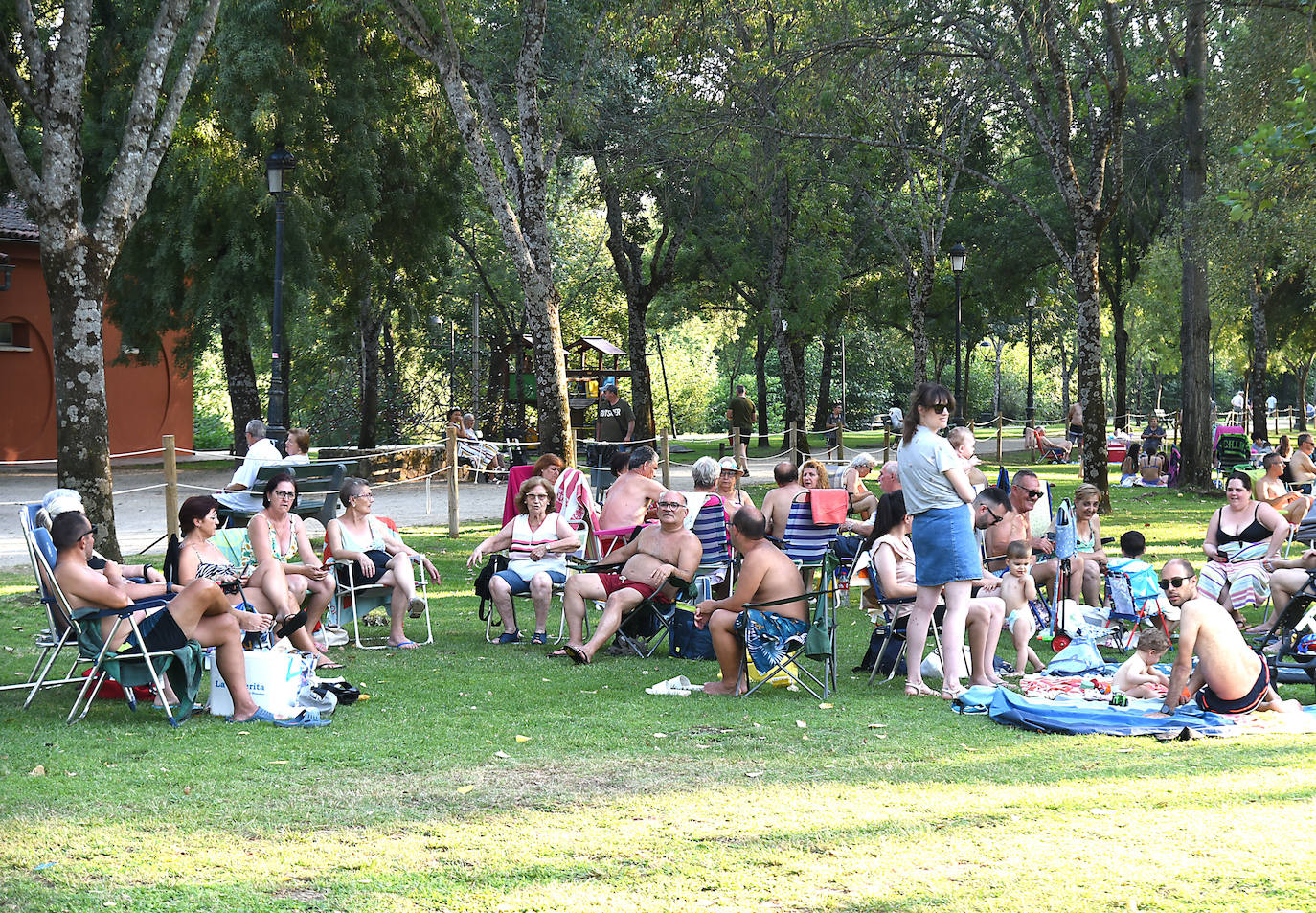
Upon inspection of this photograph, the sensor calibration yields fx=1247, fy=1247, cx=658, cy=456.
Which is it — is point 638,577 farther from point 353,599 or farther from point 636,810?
point 636,810

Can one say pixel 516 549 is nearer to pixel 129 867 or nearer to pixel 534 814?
pixel 534 814

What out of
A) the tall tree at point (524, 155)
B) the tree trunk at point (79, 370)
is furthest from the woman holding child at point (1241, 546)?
the tree trunk at point (79, 370)

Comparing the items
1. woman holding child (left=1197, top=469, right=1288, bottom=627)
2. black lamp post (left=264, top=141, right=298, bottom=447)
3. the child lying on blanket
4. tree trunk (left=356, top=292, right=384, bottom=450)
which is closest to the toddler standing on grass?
the child lying on blanket

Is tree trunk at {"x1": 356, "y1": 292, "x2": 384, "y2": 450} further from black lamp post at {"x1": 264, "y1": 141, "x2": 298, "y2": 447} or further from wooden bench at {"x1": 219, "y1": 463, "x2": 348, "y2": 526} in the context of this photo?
wooden bench at {"x1": 219, "y1": 463, "x2": 348, "y2": 526}

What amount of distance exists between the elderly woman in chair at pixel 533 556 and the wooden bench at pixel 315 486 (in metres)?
3.33

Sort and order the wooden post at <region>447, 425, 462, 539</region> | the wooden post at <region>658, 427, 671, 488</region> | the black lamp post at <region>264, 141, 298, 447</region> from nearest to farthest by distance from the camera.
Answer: the black lamp post at <region>264, 141, 298, 447</region> < the wooden post at <region>447, 425, 462, 539</region> < the wooden post at <region>658, 427, 671, 488</region>

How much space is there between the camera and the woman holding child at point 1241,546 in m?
9.19

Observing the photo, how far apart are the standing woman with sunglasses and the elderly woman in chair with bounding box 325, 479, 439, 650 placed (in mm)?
3755

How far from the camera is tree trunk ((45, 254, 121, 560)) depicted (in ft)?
33.4

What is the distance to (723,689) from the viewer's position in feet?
24.4

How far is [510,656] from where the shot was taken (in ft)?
28.5

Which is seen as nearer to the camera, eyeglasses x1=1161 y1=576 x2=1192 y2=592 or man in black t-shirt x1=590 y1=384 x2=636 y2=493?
eyeglasses x1=1161 y1=576 x2=1192 y2=592

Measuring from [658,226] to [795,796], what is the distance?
28981mm

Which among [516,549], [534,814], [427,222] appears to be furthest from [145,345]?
[534,814]
